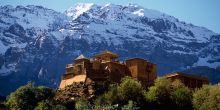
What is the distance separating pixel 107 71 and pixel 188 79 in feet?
64.3

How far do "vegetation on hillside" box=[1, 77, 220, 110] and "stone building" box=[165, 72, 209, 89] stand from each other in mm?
8420

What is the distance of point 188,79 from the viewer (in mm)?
118688

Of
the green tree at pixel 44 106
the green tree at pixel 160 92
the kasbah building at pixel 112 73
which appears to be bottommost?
the green tree at pixel 44 106

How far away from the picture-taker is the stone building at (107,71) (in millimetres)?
110500

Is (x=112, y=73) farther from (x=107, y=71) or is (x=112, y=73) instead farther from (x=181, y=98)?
(x=181, y=98)

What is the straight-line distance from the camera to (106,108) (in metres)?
87.5

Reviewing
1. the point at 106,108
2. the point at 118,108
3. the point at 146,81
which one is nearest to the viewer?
the point at 106,108

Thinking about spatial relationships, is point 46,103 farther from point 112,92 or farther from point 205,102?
point 205,102

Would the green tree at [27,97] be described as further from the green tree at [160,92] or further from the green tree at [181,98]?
the green tree at [181,98]

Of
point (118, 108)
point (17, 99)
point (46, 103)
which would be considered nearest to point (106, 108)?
point (118, 108)

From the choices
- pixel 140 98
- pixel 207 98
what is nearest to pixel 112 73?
pixel 140 98

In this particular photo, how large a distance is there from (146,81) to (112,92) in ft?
58.9

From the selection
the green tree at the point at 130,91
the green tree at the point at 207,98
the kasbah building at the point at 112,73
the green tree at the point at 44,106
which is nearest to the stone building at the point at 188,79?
the kasbah building at the point at 112,73

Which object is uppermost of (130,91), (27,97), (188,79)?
(130,91)
